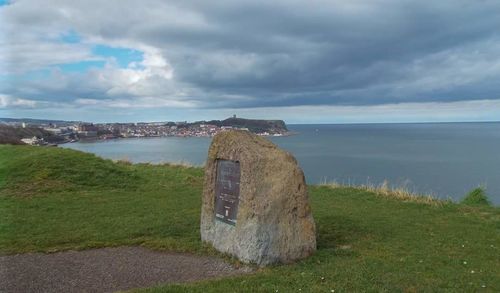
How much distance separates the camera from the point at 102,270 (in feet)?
23.4

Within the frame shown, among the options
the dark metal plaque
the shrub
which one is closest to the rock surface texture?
the dark metal plaque

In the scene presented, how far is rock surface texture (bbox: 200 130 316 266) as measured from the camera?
7.54 m

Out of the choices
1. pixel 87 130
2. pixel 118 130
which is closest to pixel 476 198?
pixel 87 130

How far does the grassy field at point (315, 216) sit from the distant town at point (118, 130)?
27.6 feet

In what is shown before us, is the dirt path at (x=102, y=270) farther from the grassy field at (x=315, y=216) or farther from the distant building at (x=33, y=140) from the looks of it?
the distant building at (x=33, y=140)

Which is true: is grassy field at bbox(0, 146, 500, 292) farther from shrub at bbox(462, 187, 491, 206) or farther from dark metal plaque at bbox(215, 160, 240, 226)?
shrub at bbox(462, 187, 491, 206)

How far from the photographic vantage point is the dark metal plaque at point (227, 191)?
8156 millimetres

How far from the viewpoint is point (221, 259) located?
7.90 m

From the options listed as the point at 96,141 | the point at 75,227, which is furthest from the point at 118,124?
the point at 75,227

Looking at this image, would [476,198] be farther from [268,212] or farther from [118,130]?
[118,130]

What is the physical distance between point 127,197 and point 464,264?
959 cm

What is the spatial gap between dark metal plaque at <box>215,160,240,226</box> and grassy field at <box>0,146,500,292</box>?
28.9 inches

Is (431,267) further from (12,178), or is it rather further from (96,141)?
(96,141)

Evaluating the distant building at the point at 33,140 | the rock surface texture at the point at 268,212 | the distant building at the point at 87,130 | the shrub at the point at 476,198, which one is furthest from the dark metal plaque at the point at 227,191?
the distant building at the point at 87,130
